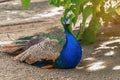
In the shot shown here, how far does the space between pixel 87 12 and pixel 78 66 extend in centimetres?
75

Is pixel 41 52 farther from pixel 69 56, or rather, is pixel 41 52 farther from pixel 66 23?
pixel 66 23

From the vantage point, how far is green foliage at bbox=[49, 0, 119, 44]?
456cm

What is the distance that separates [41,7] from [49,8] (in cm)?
24

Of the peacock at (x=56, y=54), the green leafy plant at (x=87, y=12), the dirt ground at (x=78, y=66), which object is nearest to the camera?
the dirt ground at (x=78, y=66)

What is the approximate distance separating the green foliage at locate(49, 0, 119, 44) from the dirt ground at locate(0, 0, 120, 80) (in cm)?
18

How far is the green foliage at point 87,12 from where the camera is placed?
456 centimetres

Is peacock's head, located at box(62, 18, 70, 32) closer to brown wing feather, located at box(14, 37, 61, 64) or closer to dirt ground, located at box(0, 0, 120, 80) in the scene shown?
brown wing feather, located at box(14, 37, 61, 64)

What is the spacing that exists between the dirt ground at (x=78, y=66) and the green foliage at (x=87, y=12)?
18cm

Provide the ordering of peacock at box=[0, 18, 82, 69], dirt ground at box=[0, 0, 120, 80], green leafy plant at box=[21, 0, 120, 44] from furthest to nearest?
green leafy plant at box=[21, 0, 120, 44] → peacock at box=[0, 18, 82, 69] → dirt ground at box=[0, 0, 120, 80]

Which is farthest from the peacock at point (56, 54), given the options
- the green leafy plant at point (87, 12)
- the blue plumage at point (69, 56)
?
the green leafy plant at point (87, 12)

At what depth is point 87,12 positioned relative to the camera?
188 inches

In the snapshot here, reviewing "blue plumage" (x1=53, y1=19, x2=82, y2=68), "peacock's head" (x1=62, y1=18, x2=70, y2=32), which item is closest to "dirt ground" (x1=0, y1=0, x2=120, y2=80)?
"blue plumage" (x1=53, y1=19, x2=82, y2=68)

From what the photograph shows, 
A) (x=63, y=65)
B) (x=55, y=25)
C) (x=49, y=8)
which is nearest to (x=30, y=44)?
(x=63, y=65)

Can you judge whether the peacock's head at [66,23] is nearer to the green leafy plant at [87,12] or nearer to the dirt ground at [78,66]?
the green leafy plant at [87,12]
